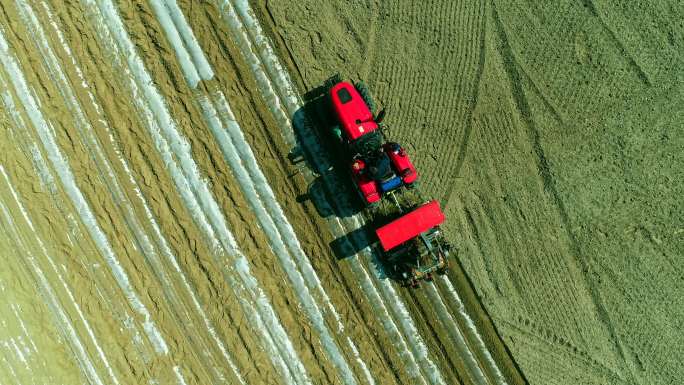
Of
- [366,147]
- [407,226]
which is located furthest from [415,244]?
[366,147]

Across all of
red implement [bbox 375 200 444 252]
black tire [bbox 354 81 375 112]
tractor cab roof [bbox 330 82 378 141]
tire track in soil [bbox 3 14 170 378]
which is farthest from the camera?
tire track in soil [bbox 3 14 170 378]

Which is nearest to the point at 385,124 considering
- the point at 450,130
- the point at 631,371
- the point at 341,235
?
the point at 450,130

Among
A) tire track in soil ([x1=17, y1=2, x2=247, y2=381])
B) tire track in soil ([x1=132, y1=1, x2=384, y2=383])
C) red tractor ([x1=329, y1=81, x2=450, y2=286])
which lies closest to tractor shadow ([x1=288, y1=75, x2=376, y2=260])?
red tractor ([x1=329, y1=81, x2=450, y2=286])

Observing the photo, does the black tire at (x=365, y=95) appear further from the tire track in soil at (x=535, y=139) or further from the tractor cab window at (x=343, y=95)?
the tire track in soil at (x=535, y=139)

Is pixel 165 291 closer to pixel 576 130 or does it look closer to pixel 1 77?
pixel 1 77

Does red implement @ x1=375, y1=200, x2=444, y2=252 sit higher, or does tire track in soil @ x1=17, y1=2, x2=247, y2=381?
tire track in soil @ x1=17, y1=2, x2=247, y2=381

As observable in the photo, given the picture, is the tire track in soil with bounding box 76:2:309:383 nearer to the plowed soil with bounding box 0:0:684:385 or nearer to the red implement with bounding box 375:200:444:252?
the plowed soil with bounding box 0:0:684:385

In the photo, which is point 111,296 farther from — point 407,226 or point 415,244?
point 415,244
